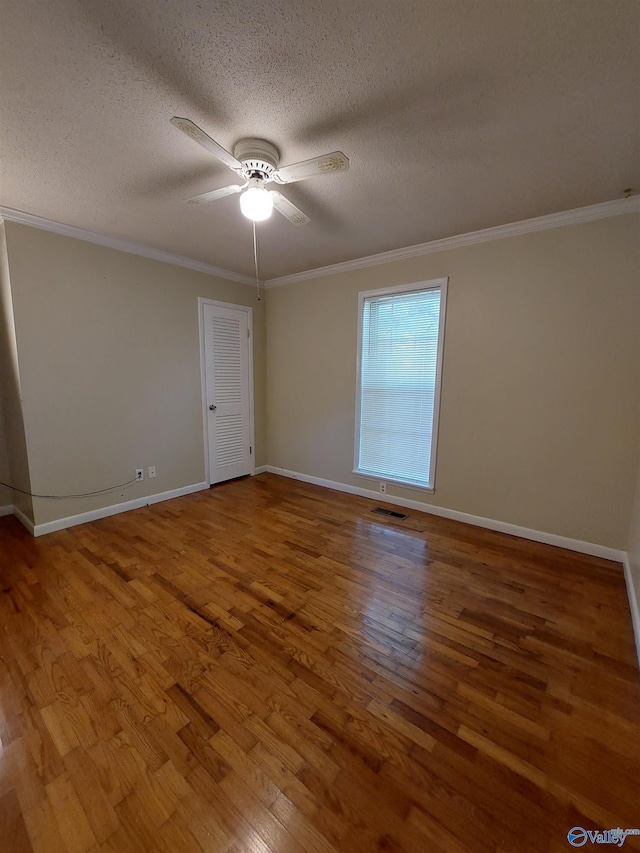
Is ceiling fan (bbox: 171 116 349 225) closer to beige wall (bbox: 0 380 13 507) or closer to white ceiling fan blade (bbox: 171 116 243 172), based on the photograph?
white ceiling fan blade (bbox: 171 116 243 172)

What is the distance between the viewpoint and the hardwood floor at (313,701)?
3.31 feet

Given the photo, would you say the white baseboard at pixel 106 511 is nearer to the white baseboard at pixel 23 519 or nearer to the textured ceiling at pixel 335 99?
the white baseboard at pixel 23 519

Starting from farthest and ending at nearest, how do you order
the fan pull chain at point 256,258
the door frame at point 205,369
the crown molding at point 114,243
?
the door frame at point 205,369, the fan pull chain at point 256,258, the crown molding at point 114,243

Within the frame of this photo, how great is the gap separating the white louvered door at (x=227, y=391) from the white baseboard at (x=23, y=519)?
64.9 inches

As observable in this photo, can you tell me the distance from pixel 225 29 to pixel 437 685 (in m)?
2.68

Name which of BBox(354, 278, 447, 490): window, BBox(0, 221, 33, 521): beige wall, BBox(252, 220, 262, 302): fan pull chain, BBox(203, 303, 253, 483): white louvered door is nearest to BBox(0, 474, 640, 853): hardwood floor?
BBox(0, 221, 33, 521): beige wall

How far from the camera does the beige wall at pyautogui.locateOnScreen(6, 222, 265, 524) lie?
2.67 meters

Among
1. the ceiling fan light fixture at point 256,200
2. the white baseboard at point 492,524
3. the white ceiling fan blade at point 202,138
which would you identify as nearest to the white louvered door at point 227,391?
the white baseboard at point 492,524

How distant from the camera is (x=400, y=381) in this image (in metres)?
3.35

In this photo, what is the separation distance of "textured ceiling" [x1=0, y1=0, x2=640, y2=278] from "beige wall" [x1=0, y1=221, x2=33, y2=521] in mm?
744

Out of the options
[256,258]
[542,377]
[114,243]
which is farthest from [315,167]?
[114,243]

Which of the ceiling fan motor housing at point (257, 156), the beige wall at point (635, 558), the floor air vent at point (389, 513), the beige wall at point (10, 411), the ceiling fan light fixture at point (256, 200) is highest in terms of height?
the ceiling fan motor housing at point (257, 156)

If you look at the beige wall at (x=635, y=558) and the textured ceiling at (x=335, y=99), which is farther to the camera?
the beige wall at (x=635, y=558)

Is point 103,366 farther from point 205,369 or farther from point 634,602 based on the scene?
point 634,602
